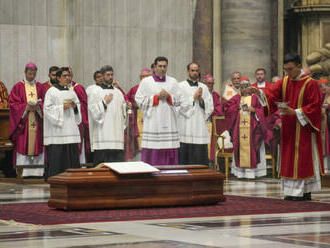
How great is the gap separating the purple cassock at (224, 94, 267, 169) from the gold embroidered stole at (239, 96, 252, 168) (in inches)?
1.8

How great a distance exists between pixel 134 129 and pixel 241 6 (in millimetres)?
3871

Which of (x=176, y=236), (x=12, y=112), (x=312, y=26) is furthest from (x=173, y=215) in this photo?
(x=312, y=26)

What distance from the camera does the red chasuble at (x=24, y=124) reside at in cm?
1602

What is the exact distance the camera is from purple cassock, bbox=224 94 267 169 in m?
17.2

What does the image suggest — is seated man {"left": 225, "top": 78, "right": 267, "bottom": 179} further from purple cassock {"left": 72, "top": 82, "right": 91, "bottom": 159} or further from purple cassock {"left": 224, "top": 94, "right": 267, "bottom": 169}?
purple cassock {"left": 72, "top": 82, "right": 91, "bottom": 159}

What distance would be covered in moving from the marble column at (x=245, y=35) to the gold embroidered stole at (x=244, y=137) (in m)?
2.16

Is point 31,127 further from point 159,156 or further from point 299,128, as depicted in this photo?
point 299,128

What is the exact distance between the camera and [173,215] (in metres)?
9.21

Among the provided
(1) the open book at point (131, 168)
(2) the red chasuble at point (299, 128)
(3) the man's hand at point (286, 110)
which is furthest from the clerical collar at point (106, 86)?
(1) the open book at point (131, 168)

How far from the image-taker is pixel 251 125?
56.9ft

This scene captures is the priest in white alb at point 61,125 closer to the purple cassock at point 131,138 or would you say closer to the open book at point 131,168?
the purple cassock at point 131,138

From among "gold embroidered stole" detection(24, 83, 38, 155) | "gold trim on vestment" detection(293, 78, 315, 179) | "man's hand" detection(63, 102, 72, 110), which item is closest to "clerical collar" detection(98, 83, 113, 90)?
"man's hand" detection(63, 102, 72, 110)

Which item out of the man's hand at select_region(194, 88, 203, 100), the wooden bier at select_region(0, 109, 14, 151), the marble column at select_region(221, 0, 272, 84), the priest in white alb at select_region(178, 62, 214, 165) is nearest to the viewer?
the man's hand at select_region(194, 88, 203, 100)

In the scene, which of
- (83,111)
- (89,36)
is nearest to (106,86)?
(83,111)
